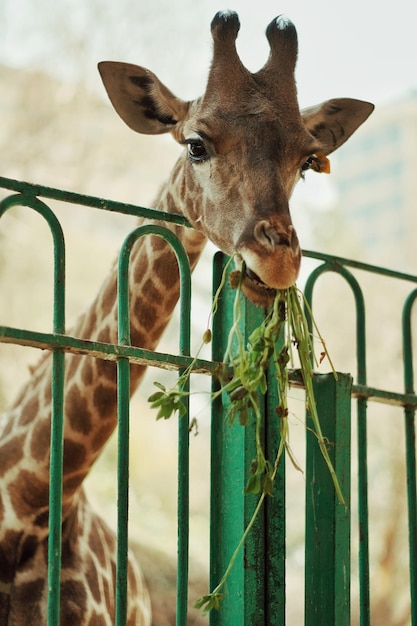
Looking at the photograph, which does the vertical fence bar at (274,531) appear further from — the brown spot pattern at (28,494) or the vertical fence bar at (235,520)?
the brown spot pattern at (28,494)

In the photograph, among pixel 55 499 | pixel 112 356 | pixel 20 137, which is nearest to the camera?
pixel 55 499

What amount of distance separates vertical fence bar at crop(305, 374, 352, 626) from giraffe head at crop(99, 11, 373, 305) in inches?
16.5

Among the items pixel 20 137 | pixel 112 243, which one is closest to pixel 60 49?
pixel 20 137

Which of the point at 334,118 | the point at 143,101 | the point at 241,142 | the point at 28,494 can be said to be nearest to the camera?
the point at 241,142

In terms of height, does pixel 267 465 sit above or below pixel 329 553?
above

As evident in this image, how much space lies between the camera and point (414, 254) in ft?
Answer: 53.9

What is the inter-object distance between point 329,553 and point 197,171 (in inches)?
51.1

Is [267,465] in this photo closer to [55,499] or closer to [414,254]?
[55,499]

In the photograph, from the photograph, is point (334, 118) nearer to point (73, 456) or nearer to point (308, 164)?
point (308, 164)

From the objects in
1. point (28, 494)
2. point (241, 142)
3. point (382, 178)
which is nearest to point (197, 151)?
point (241, 142)

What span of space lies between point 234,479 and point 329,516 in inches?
12.3

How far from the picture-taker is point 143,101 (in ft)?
11.8

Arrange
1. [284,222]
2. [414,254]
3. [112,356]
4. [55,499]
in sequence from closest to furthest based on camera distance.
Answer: [55,499]
[112,356]
[284,222]
[414,254]

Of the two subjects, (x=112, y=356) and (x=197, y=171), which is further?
(x=197, y=171)
